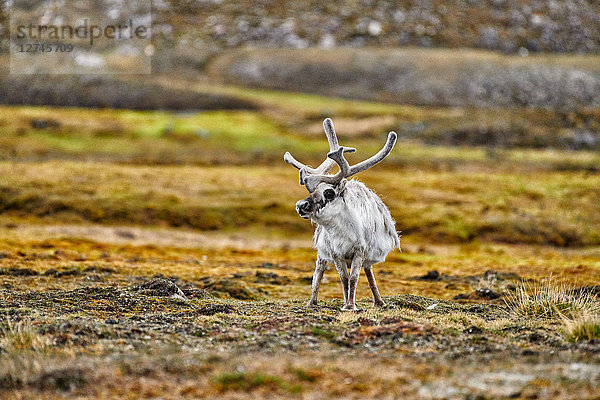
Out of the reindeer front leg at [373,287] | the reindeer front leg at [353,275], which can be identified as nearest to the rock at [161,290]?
the reindeer front leg at [353,275]

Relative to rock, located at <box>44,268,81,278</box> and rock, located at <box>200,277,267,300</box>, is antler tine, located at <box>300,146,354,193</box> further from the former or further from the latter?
rock, located at <box>44,268,81,278</box>

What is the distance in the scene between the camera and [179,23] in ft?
380

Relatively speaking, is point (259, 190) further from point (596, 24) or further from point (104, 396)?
point (596, 24)

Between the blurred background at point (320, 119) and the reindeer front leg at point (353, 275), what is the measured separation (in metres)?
23.9

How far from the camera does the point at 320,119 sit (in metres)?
73.1

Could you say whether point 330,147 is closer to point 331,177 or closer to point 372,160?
point 372,160

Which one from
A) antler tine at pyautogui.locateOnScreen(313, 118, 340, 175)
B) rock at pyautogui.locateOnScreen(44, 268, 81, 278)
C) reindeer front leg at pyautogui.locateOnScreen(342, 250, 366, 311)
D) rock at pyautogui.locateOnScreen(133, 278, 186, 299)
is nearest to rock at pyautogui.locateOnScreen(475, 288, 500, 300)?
reindeer front leg at pyautogui.locateOnScreen(342, 250, 366, 311)

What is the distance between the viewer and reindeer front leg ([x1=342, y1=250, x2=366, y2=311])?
610 inches

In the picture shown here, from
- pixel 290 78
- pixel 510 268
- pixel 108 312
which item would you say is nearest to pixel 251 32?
pixel 290 78

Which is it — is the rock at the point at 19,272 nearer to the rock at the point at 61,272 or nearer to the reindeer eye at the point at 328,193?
the rock at the point at 61,272

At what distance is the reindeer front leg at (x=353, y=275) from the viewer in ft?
50.8

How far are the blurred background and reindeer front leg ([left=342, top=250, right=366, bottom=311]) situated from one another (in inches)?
940

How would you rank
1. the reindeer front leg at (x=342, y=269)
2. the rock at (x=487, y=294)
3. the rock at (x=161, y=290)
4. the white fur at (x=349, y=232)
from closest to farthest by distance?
→ 1. the white fur at (x=349, y=232)
2. the reindeer front leg at (x=342, y=269)
3. the rock at (x=161, y=290)
4. the rock at (x=487, y=294)

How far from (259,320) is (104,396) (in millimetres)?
4977
